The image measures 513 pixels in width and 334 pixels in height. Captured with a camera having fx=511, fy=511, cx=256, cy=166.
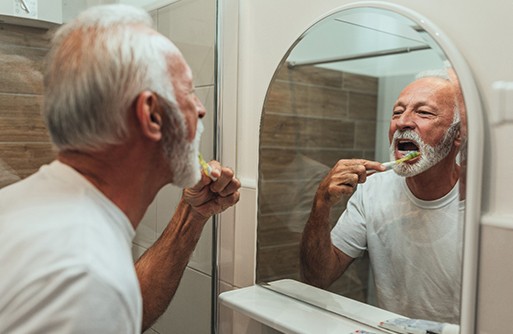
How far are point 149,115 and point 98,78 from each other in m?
0.08

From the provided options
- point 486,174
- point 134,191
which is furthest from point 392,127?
point 134,191

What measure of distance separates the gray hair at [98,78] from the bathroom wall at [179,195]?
1.83 ft

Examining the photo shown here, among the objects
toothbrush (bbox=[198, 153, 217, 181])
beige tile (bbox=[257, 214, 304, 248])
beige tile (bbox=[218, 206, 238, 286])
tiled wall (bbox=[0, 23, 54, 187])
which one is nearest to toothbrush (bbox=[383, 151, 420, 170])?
beige tile (bbox=[257, 214, 304, 248])

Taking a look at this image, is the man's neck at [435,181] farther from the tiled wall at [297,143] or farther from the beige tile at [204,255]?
the beige tile at [204,255]

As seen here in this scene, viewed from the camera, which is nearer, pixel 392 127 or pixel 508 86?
pixel 508 86

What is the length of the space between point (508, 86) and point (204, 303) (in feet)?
3.05

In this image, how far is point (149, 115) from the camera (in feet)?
2.31

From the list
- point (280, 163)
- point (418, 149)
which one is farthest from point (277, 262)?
point (418, 149)

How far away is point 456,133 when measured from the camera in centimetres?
84

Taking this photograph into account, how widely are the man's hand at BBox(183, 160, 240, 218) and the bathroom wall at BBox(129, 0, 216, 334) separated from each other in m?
0.15

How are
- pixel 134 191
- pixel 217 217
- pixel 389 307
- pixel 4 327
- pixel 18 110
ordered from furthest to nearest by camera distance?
pixel 217 217, pixel 18 110, pixel 389 307, pixel 134 191, pixel 4 327

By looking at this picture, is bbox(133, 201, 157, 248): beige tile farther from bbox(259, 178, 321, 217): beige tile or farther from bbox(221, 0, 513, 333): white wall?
bbox(221, 0, 513, 333): white wall

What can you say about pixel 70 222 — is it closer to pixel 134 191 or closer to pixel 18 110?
pixel 134 191

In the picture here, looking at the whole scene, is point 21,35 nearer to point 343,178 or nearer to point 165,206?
point 165,206
